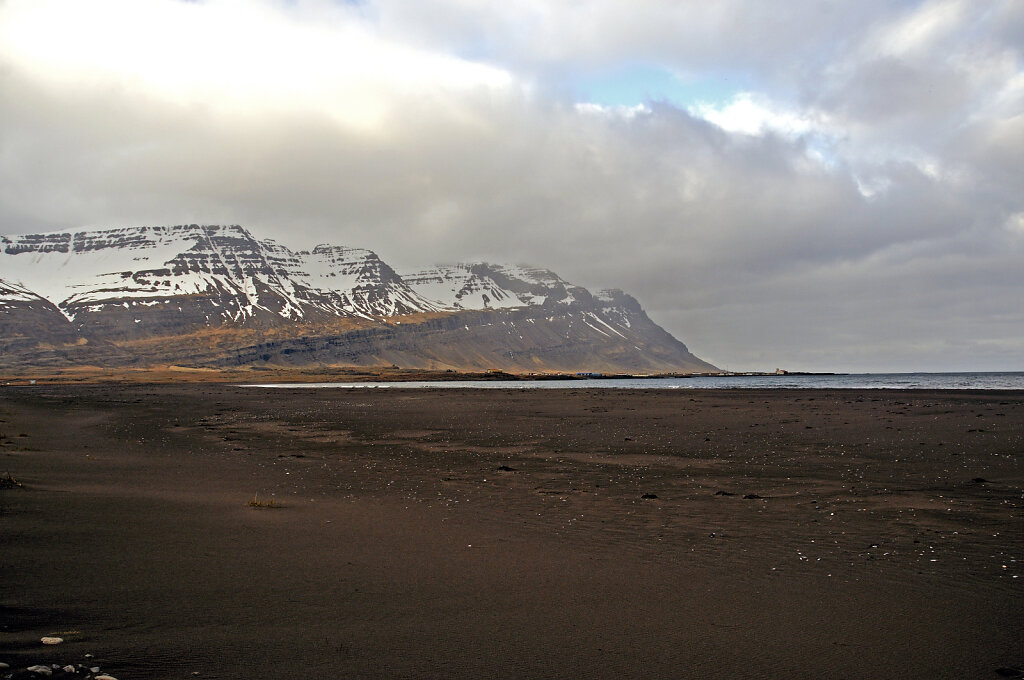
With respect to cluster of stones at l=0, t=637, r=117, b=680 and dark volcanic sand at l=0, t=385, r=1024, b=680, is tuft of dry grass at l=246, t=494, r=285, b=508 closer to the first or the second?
dark volcanic sand at l=0, t=385, r=1024, b=680

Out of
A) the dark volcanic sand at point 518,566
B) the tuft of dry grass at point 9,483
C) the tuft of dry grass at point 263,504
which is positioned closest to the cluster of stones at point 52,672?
the dark volcanic sand at point 518,566

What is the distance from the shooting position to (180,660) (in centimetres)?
662

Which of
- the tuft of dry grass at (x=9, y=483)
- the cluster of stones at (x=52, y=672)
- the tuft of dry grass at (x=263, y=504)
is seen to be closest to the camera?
the cluster of stones at (x=52, y=672)

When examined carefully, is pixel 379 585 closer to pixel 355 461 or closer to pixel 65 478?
pixel 65 478

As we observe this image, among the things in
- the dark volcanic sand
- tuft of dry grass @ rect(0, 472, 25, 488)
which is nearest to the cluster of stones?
the dark volcanic sand

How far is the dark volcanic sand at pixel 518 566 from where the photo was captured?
282 inches

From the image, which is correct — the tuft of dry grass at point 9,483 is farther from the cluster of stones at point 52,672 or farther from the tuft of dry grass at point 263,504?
the cluster of stones at point 52,672

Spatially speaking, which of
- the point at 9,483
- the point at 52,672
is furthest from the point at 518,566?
the point at 9,483

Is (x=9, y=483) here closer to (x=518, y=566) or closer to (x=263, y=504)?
(x=263, y=504)

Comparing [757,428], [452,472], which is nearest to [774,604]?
[452,472]

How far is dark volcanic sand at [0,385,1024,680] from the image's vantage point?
Answer: 7.15 metres

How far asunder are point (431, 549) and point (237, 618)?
4179mm

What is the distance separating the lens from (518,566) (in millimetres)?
10703

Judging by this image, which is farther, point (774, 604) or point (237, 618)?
point (774, 604)
